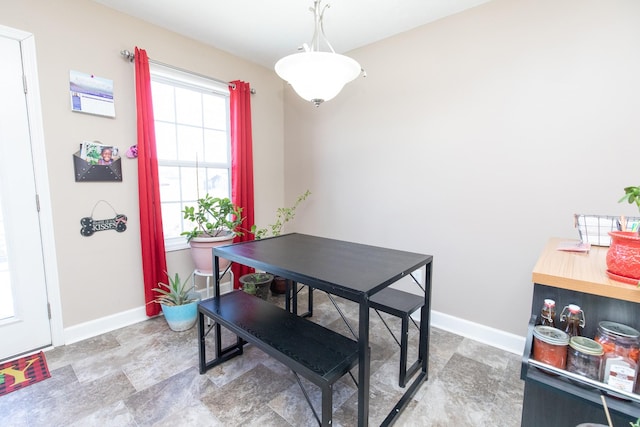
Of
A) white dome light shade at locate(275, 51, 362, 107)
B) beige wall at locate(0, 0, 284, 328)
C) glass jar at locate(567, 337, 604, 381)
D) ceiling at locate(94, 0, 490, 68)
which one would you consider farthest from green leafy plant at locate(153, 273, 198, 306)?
glass jar at locate(567, 337, 604, 381)

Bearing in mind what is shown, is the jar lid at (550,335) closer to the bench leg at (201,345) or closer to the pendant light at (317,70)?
the pendant light at (317,70)

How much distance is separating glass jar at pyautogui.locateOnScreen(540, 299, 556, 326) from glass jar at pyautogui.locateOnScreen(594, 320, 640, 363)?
109mm

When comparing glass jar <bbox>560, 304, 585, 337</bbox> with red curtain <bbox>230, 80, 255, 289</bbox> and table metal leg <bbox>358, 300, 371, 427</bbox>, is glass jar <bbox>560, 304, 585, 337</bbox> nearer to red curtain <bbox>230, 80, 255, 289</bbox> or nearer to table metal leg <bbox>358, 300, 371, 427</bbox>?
table metal leg <bbox>358, 300, 371, 427</bbox>

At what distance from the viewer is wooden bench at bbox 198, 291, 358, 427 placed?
1.22 meters

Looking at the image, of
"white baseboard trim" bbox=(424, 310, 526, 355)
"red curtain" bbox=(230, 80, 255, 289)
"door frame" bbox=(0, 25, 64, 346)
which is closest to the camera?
"door frame" bbox=(0, 25, 64, 346)

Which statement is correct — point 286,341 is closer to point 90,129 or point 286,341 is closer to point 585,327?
point 585,327

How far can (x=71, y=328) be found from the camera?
217cm

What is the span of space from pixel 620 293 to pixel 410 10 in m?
2.26

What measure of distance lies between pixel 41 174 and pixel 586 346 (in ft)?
9.96

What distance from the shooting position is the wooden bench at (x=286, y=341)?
3.99 feet

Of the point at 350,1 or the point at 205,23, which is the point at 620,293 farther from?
the point at 205,23

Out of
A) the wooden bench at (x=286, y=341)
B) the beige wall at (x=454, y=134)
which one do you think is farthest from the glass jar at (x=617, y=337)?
the beige wall at (x=454, y=134)

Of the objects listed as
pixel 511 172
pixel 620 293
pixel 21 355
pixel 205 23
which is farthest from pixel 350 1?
pixel 21 355

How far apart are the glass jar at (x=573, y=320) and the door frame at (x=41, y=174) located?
2.97 meters
